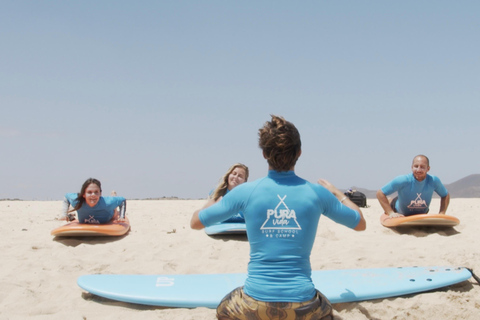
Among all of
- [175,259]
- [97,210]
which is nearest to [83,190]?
[97,210]

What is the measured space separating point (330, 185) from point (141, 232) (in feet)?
18.1

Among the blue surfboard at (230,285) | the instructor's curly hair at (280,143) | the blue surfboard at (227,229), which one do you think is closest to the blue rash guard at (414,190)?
the blue surfboard at (227,229)

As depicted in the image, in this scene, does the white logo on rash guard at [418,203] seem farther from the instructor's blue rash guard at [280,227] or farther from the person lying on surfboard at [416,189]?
the instructor's blue rash guard at [280,227]

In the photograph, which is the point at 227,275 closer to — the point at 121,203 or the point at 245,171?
the point at 245,171

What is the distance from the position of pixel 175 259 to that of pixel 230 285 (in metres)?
1.85

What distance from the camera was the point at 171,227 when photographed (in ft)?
27.3

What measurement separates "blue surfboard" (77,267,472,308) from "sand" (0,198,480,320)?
0.09 metres

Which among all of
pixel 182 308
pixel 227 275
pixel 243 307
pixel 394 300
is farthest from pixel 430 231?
pixel 243 307

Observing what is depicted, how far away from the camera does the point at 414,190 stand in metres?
7.75

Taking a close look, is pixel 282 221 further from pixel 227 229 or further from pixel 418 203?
pixel 418 203

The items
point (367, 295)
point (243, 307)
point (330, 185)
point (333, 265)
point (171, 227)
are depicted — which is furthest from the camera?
point (171, 227)

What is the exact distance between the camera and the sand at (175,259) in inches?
154

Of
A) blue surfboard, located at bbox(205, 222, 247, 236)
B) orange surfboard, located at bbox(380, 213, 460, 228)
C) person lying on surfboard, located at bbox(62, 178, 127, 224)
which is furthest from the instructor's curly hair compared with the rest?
orange surfboard, located at bbox(380, 213, 460, 228)

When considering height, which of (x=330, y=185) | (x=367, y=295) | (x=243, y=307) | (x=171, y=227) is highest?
(x=330, y=185)
